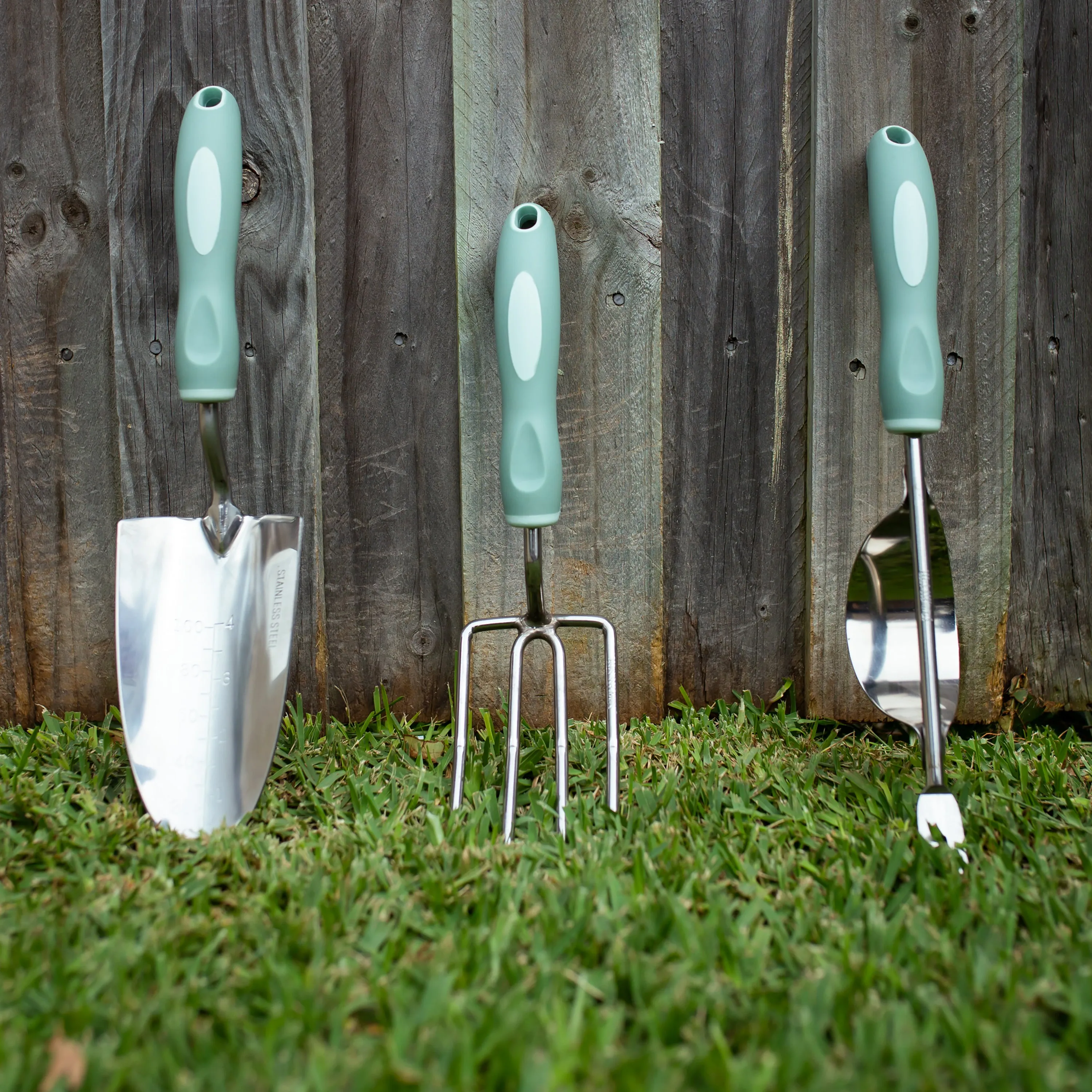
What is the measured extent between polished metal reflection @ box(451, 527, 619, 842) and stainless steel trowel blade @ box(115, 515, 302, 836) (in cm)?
24

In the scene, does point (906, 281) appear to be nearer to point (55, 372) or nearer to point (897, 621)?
point (897, 621)

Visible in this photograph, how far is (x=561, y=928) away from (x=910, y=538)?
2.29ft

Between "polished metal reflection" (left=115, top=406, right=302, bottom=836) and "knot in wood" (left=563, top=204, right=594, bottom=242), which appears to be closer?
"polished metal reflection" (left=115, top=406, right=302, bottom=836)

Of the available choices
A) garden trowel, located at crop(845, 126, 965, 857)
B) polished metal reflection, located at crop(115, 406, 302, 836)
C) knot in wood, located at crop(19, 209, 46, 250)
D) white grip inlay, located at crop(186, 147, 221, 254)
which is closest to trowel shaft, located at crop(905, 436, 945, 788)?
garden trowel, located at crop(845, 126, 965, 857)

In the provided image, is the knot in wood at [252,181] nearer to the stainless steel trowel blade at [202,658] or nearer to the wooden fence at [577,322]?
the wooden fence at [577,322]

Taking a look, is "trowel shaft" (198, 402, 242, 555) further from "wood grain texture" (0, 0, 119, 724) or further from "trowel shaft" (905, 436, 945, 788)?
"trowel shaft" (905, 436, 945, 788)

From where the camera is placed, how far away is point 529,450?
3.79 feet

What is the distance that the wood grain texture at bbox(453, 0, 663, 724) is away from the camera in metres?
1.32

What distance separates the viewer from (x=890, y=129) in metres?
1.24

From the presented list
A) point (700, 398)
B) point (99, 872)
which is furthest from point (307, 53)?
point (99, 872)

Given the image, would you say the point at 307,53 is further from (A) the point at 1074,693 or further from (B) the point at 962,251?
(A) the point at 1074,693

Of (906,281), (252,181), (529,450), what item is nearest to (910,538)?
(906,281)

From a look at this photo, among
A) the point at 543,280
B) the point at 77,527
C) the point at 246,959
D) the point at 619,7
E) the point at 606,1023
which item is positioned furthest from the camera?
the point at 77,527

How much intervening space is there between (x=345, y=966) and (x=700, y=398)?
3.10 feet
